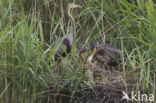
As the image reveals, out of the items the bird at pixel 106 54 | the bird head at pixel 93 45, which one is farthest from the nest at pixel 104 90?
the bird head at pixel 93 45

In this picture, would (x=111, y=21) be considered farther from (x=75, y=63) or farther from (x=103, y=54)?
(x=75, y=63)

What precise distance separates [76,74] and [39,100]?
1.63 feet

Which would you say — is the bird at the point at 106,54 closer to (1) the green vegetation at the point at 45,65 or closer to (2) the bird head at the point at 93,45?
(2) the bird head at the point at 93,45

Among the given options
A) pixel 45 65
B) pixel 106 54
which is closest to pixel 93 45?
pixel 106 54

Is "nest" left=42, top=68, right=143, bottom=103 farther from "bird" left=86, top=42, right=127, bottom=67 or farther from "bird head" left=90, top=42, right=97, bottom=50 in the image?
"bird head" left=90, top=42, right=97, bottom=50

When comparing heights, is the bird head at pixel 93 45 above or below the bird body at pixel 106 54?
above

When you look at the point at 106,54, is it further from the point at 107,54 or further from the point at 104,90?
the point at 104,90

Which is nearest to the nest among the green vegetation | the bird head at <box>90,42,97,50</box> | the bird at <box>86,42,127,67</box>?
the green vegetation

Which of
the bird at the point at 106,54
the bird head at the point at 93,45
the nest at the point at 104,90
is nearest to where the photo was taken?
the nest at the point at 104,90

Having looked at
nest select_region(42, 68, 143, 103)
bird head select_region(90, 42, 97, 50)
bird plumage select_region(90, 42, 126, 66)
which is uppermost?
bird head select_region(90, 42, 97, 50)

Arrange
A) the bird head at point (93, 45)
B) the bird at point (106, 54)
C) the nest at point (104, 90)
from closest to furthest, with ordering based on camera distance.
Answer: the nest at point (104, 90) < the bird at point (106, 54) < the bird head at point (93, 45)

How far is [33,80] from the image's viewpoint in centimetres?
446

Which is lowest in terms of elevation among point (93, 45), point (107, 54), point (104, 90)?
point (104, 90)

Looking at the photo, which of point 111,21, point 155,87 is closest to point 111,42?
point 111,21
